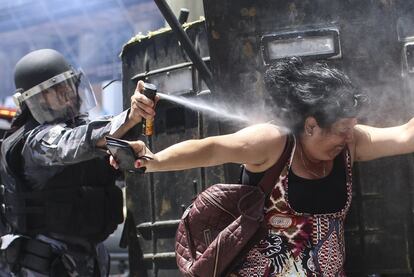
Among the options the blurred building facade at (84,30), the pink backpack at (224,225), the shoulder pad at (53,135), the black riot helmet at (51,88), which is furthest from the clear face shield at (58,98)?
the blurred building facade at (84,30)

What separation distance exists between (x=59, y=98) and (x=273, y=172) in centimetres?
185

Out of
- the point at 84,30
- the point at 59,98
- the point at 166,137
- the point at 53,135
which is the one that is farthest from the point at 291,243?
the point at 84,30

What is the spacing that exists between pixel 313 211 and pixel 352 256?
570 millimetres

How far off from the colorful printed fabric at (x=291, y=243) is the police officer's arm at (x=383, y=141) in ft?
1.26

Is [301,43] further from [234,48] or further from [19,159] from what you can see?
[19,159]

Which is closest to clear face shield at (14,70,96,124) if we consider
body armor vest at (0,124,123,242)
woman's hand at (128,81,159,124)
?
body armor vest at (0,124,123,242)

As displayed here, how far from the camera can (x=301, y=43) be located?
11.7ft

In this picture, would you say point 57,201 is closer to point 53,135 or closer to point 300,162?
point 53,135

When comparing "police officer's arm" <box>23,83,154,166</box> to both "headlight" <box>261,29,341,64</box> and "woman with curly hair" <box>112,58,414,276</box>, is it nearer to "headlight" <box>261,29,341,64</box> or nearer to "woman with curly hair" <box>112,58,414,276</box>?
"woman with curly hair" <box>112,58,414,276</box>

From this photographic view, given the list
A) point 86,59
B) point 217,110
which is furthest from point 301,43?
point 86,59

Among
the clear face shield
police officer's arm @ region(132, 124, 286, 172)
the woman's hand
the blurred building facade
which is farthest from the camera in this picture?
the blurred building facade

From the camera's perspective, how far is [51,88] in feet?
14.8

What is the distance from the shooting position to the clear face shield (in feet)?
14.6

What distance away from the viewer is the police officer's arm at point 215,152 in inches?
122
